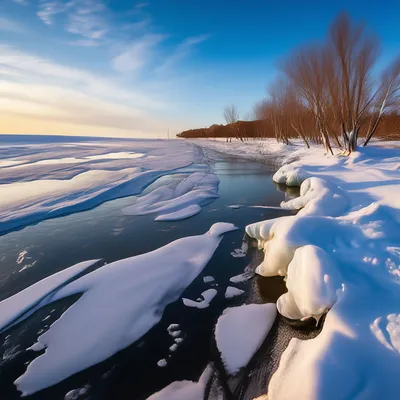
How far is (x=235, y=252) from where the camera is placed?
449 centimetres

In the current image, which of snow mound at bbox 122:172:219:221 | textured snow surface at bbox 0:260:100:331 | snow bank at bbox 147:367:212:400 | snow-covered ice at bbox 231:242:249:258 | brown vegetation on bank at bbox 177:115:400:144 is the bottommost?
snow bank at bbox 147:367:212:400

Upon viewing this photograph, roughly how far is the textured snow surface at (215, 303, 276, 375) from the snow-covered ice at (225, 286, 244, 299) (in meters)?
0.24

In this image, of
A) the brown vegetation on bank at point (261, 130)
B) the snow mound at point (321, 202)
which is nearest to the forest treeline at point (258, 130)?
the brown vegetation on bank at point (261, 130)

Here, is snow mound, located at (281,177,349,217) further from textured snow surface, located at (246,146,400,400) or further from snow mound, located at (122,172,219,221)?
snow mound, located at (122,172,219,221)

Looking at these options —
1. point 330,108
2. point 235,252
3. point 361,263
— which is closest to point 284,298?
point 361,263

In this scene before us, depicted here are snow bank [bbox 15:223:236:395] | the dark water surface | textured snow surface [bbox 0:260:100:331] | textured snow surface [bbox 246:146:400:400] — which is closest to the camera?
textured snow surface [bbox 246:146:400:400]

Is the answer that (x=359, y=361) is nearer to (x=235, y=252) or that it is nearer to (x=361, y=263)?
(x=361, y=263)

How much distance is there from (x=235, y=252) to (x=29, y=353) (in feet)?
10.2

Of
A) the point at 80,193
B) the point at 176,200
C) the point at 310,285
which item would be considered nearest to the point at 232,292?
the point at 310,285

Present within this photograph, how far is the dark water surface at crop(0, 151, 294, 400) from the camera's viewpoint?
220cm

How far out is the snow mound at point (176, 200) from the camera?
659 centimetres

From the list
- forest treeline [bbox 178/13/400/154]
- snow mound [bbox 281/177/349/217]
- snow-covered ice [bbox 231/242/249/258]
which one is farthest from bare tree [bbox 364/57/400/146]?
snow-covered ice [bbox 231/242/249/258]

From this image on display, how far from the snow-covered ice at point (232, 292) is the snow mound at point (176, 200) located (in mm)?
2981

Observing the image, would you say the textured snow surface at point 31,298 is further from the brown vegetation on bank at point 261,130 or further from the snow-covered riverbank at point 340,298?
the brown vegetation on bank at point 261,130
